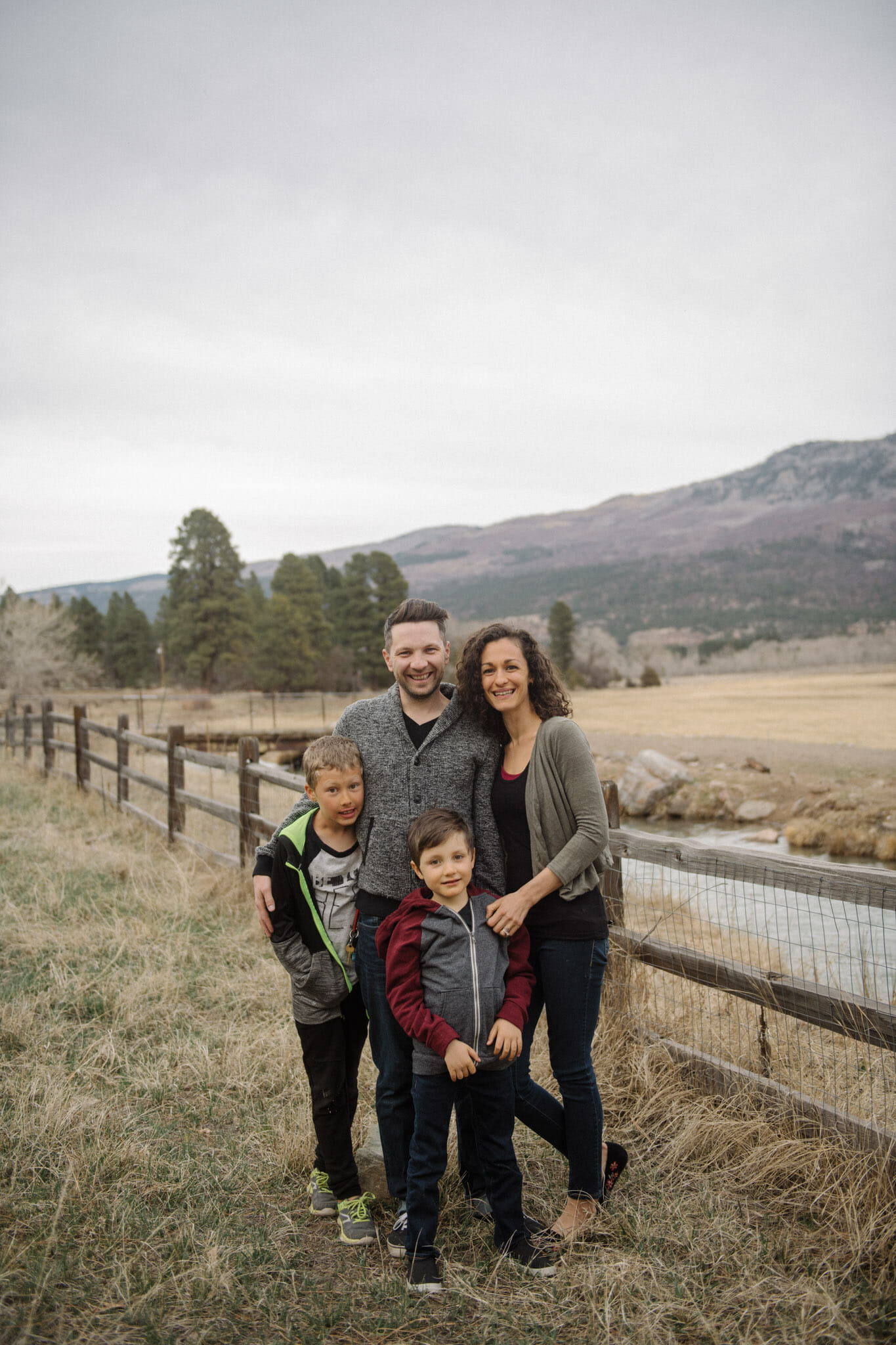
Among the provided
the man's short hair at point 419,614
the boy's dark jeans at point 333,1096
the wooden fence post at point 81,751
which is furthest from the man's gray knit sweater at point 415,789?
the wooden fence post at point 81,751

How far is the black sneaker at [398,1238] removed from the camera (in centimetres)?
257

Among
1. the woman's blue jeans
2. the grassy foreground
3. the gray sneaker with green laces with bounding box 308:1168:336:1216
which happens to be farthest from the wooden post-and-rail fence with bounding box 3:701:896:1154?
the gray sneaker with green laces with bounding box 308:1168:336:1216

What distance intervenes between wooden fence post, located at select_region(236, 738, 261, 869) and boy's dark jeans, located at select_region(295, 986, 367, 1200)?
3737mm

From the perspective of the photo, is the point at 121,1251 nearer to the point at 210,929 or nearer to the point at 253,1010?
the point at 253,1010

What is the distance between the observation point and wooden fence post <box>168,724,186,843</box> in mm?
7914

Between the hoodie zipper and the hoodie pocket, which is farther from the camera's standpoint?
the hoodie pocket

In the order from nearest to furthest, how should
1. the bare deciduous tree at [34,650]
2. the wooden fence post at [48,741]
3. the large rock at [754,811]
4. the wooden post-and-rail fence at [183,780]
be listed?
the wooden post-and-rail fence at [183,780], the wooden fence post at [48,741], the large rock at [754,811], the bare deciduous tree at [34,650]

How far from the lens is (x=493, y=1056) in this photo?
2459mm

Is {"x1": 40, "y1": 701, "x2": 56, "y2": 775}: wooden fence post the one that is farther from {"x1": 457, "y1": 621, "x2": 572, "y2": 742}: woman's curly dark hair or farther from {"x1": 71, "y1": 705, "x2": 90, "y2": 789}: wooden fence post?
{"x1": 457, "y1": 621, "x2": 572, "y2": 742}: woman's curly dark hair

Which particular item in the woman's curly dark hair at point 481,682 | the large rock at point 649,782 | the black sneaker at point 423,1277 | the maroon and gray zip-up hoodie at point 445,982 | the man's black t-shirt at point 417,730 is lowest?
the large rock at point 649,782

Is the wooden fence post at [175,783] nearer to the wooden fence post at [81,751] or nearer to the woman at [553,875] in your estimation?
the wooden fence post at [81,751]

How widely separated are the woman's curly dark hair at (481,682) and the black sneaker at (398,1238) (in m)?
1.53

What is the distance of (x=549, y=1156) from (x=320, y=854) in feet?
4.80

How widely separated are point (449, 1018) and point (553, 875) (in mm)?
512
